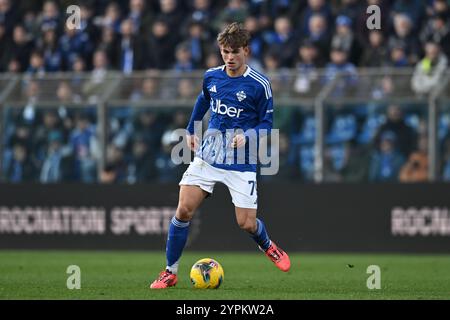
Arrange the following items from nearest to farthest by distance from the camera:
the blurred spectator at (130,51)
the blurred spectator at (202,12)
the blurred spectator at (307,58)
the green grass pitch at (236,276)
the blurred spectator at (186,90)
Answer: the green grass pitch at (236,276) → the blurred spectator at (186,90) → the blurred spectator at (307,58) → the blurred spectator at (130,51) → the blurred spectator at (202,12)

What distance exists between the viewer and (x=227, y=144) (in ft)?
34.6

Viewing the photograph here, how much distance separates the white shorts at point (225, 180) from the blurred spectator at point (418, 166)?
256 inches

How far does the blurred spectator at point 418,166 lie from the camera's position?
1659cm

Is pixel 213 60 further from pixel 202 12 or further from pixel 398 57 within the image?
pixel 398 57

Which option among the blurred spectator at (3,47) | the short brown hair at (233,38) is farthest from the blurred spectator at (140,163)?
the short brown hair at (233,38)

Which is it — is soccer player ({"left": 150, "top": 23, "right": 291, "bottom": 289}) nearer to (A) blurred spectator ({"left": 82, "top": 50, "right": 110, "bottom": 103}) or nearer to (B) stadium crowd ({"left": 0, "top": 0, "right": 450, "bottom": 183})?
(B) stadium crowd ({"left": 0, "top": 0, "right": 450, "bottom": 183})

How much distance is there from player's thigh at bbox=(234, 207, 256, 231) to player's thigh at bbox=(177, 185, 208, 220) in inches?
18.7

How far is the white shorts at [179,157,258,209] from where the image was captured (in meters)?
10.5

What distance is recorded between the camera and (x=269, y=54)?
18469 millimetres

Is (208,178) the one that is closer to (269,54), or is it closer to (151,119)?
(151,119)

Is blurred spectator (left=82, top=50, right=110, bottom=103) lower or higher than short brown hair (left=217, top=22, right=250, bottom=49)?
lower

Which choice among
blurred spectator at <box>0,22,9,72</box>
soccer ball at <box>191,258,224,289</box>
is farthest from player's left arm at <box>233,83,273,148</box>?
blurred spectator at <box>0,22,9,72</box>

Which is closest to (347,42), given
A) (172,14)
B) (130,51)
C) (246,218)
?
(172,14)

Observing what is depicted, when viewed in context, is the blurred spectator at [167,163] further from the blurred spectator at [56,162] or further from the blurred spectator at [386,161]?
the blurred spectator at [386,161]
